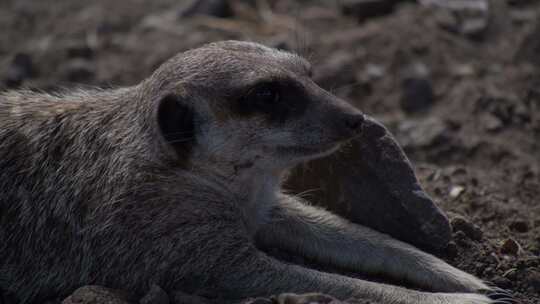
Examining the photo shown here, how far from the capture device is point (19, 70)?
909 cm

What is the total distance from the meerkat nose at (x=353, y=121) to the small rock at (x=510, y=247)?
53.0 inches

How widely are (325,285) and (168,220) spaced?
100cm

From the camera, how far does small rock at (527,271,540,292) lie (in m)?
4.69

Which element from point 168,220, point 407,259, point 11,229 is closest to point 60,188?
point 11,229

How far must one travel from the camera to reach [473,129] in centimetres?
751

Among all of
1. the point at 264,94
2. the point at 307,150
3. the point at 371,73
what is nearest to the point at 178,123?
the point at 264,94

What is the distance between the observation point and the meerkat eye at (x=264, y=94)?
4.56 meters

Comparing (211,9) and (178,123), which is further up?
(211,9)

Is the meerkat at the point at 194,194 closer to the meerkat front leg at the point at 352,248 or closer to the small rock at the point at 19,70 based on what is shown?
the meerkat front leg at the point at 352,248

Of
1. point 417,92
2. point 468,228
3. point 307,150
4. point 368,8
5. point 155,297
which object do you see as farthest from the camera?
point 368,8

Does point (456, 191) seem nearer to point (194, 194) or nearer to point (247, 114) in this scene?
point (247, 114)

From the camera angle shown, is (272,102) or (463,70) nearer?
(272,102)

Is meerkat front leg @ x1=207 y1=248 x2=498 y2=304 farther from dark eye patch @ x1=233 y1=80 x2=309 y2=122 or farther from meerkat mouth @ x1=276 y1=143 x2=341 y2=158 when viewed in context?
dark eye patch @ x1=233 y1=80 x2=309 y2=122

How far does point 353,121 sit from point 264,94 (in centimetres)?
55
